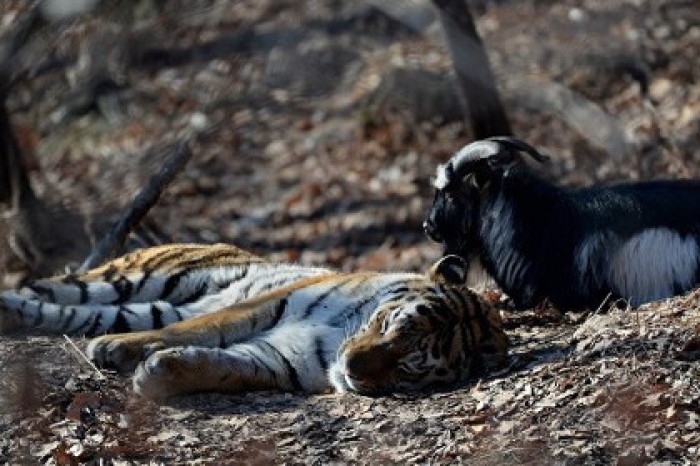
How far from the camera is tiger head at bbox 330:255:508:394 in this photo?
19.0 feet

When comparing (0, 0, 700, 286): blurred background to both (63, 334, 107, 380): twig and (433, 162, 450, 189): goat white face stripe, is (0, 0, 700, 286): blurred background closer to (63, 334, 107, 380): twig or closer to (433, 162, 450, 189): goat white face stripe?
→ (433, 162, 450, 189): goat white face stripe

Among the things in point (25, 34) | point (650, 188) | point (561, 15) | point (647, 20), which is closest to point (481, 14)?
point (561, 15)

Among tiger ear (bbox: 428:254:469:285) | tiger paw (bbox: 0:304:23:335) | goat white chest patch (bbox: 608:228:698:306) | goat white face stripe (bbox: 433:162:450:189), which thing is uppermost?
goat white face stripe (bbox: 433:162:450:189)

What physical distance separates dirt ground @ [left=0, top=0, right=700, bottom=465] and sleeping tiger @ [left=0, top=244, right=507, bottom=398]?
0.39 feet

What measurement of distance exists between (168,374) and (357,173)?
312 inches

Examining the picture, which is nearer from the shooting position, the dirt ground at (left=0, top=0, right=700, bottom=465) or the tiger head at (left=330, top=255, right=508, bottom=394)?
the dirt ground at (left=0, top=0, right=700, bottom=465)

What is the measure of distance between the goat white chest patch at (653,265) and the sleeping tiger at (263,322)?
1.25 m

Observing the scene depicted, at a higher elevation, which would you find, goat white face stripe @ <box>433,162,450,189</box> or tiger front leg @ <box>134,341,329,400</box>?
goat white face stripe @ <box>433,162,450,189</box>

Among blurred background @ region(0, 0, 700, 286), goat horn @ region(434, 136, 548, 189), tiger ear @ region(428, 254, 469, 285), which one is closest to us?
tiger ear @ region(428, 254, 469, 285)

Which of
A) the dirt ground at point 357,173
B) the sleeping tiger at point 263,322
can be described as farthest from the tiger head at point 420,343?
the dirt ground at point 357,173

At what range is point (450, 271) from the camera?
664 cm

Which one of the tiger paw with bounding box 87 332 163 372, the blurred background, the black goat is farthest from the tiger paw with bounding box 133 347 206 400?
the blurred background

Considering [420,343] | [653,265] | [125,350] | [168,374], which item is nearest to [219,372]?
[168,374]

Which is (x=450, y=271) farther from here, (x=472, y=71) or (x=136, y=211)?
(x=472, y=71)
